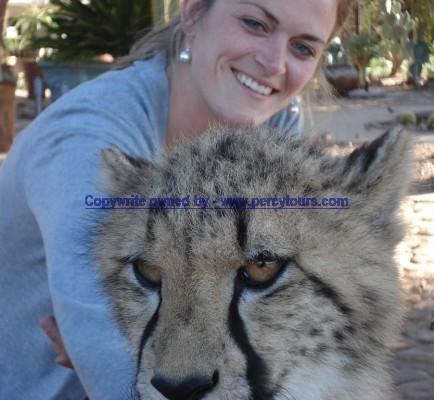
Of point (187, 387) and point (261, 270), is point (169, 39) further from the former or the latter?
point (187, 387)

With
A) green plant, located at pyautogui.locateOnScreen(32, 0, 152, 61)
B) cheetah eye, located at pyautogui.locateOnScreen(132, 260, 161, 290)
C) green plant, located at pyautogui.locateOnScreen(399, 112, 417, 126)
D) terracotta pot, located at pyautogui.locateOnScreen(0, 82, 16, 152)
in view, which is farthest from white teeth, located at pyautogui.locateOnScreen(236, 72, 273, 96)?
green plant, located at pyautogui.locateOnScreen(399, 112, 417, 126)

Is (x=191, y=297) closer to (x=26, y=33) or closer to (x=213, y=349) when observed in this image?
(x=213, y=349)

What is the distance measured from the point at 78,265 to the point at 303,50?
1232 millimetres

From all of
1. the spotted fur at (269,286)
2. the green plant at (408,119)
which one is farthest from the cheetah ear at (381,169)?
the green plant at (408,119)

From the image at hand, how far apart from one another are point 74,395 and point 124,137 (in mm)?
771

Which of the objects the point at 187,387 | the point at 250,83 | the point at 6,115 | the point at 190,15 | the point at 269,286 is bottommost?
the point at 6,115

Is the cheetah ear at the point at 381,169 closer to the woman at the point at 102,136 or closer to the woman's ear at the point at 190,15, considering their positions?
the woman at the point at 102,136

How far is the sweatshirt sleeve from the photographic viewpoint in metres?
1.46

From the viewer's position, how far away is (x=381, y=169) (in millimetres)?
1540

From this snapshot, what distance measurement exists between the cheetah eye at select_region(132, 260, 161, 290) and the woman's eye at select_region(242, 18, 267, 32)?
3.36 feet

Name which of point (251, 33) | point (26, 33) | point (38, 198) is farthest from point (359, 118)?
point (38, 198)

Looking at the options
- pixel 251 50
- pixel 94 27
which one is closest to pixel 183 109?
pixel 251 50

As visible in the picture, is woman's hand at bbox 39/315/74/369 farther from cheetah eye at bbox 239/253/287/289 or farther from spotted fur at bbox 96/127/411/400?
cheetah eye at bbox 239/253/287/289

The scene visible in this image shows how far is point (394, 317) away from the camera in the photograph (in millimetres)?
1563
